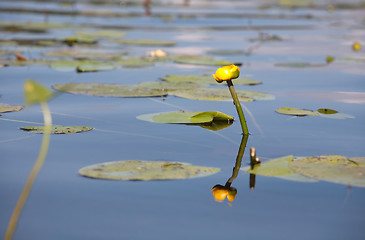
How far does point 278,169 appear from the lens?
1750 millimetres

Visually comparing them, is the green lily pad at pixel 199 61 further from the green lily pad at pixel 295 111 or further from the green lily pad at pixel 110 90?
the green lily pad at pixel 295 111

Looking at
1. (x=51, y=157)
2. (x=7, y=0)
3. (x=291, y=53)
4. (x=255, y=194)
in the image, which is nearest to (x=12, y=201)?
(x=51, y=157)

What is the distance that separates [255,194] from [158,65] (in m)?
2.76

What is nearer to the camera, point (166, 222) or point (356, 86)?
point (166, 222)

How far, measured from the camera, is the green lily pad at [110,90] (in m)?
2.89

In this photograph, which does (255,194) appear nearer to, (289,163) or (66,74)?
(289,163)

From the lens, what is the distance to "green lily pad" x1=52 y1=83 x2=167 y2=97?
2891 millimetres

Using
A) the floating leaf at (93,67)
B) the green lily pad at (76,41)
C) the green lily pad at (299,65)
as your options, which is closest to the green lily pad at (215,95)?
the floating leaf at (93,67)

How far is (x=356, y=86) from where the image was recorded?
348 cm

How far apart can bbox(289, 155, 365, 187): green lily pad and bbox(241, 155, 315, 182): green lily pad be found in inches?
0.7

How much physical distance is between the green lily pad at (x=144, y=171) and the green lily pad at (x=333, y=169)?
264 mm

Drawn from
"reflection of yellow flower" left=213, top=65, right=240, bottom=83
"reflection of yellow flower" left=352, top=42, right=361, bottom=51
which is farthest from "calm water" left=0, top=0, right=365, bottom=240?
"reflection of yellow flower" left=352, top=42, right=361, bottom=51

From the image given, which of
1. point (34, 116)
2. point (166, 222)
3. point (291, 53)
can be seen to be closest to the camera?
point (166, 222)

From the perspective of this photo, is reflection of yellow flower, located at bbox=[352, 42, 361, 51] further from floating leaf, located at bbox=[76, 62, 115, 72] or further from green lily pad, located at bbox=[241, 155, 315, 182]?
green lily pad, located at bbox=[241, 155, 315, 182]
